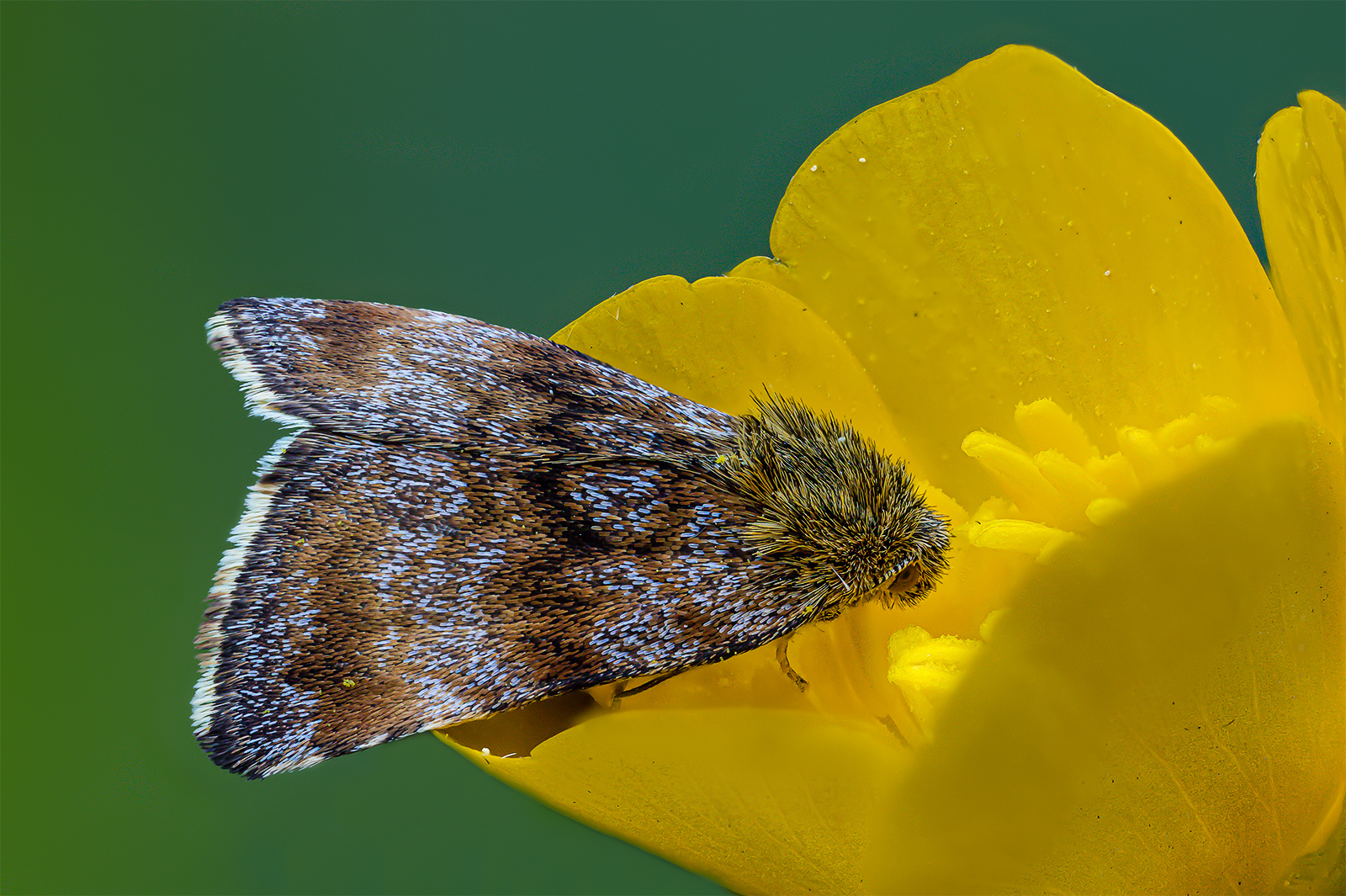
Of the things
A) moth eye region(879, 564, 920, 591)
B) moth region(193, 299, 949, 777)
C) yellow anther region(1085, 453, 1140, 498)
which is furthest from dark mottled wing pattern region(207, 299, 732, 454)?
yellow anther region(1085, 453, 1140, 498)

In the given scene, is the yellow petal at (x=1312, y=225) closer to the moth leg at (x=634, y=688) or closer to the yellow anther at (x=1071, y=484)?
the yellow anther at (x=1071, y=484)

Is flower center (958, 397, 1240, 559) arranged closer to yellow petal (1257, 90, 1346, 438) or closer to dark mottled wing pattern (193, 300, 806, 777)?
yellow petal (1257, 90, 1346, 438)

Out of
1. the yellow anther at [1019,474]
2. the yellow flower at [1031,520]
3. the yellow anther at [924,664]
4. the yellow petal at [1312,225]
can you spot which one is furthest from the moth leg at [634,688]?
the yellow petal at [1312,225]

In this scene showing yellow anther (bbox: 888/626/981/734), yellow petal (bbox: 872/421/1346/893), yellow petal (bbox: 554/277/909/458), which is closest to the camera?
yellow petal (bbox: 872/421/1346/893)

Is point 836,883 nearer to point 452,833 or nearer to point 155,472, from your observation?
point 452,833

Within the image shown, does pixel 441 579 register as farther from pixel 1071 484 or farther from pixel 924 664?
pixel 1071 484

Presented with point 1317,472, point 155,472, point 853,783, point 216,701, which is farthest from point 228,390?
point 1317,472
